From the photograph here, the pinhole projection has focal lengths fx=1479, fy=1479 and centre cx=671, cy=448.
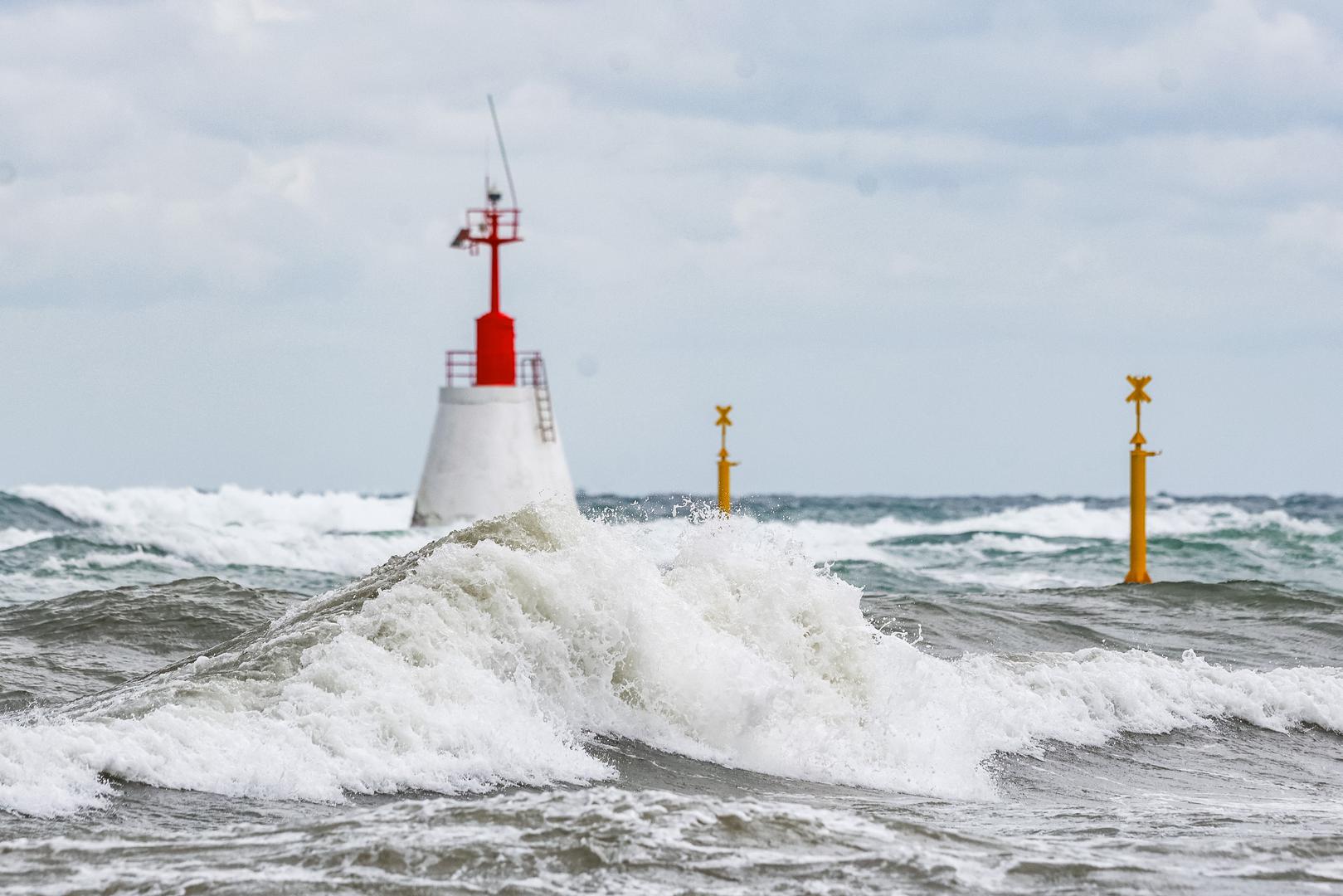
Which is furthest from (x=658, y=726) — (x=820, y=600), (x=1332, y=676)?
(x=1332, y=676)

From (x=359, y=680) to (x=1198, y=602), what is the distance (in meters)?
9.82

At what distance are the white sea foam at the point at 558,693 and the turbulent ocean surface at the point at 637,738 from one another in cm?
2

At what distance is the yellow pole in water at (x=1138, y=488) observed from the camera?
1445 centimetres

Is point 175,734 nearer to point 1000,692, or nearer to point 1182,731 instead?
point 1000,692

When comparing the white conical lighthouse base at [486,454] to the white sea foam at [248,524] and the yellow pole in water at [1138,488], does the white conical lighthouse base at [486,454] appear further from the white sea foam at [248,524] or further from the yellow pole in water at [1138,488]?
the yellow pole in water at [1138,488]

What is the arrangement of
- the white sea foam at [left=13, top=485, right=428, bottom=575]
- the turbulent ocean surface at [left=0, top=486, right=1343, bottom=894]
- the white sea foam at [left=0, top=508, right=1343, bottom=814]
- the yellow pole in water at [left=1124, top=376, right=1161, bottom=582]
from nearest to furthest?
1. the turbulent ocean surface at [left=0, top=486, right=1343, bottom=894]
2. the white sea foam at [left=0, top=508, right=1343, bottom=814]
3. the yellow pole in water at [left=1124, top=376, right=1161, bottom=582]
4. the white sea foam at [left=13, top=485, right=428, bottom=575]

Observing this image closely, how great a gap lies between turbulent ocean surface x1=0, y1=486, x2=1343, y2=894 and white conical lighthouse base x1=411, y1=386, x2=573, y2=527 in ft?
30.8

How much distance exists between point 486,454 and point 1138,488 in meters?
9.61

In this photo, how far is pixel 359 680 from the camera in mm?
5883

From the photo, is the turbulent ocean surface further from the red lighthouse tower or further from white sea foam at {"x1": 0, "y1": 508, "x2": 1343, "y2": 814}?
the red lighthouse tower

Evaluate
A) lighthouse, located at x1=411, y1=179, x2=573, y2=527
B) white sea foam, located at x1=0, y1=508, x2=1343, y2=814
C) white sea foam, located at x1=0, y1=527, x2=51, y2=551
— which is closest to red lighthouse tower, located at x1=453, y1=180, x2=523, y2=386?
lighthouse, located at x1=411, y1=179, x2=573, y2=527

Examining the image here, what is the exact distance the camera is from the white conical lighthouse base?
835 inches

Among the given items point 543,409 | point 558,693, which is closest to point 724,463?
point 543,409

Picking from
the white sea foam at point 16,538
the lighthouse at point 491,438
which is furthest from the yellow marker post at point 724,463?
the white sea foam at point 16,538
